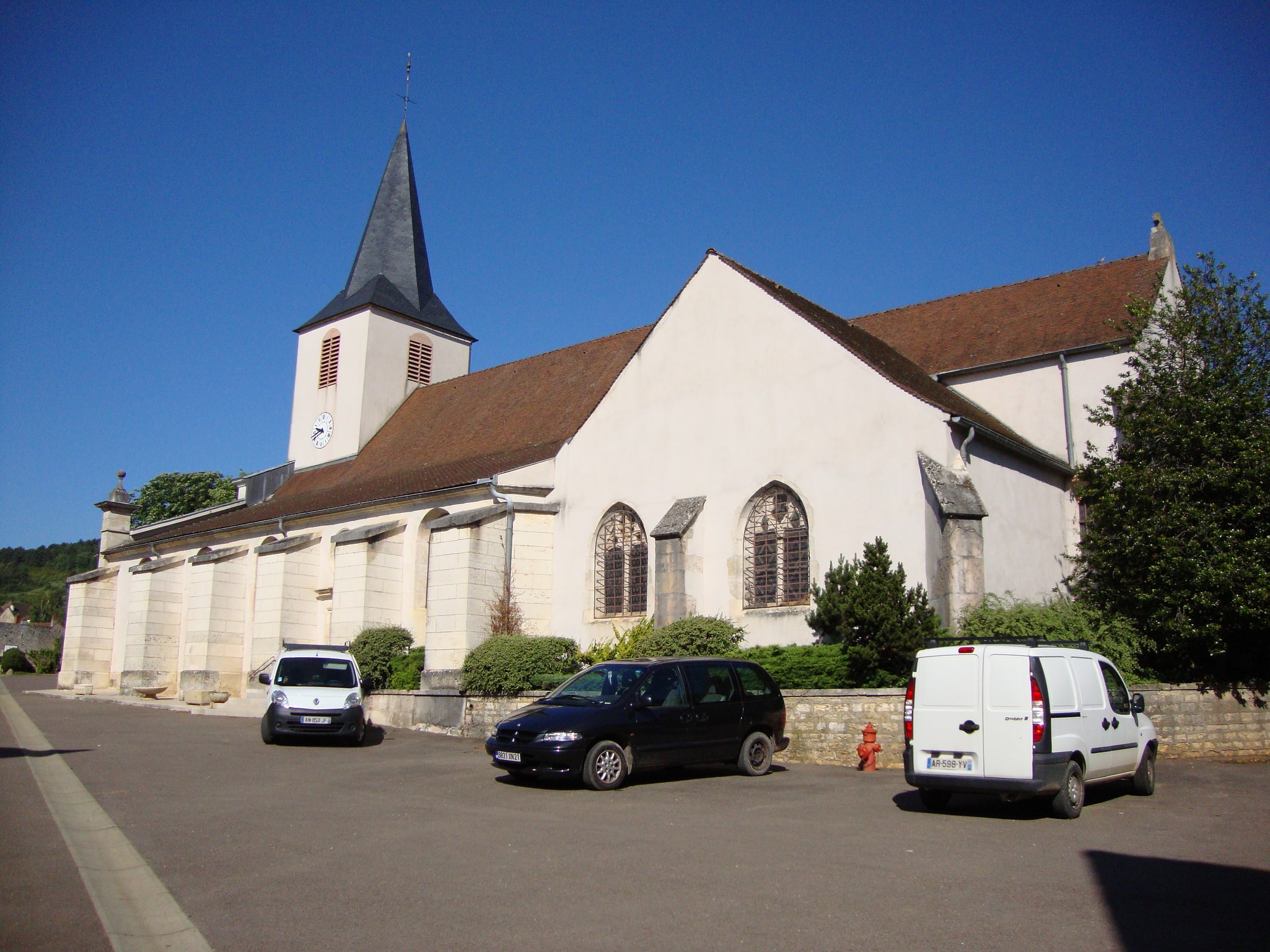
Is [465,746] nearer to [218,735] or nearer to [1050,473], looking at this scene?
[218,735]

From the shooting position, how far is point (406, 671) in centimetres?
2311

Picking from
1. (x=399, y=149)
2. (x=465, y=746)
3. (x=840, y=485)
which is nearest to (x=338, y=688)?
(x=465, y=746)

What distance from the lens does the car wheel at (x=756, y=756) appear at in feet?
43.7

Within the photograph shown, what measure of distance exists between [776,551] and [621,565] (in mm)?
4059

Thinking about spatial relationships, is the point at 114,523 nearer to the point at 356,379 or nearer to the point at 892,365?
the point at 356,379

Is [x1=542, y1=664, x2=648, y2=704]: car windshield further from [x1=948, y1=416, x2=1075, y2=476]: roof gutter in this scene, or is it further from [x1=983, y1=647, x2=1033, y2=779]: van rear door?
[x1=948, y1=416, x2=1075, y2=476]: roof gutter

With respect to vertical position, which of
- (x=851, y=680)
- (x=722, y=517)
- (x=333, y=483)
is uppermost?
(x=333, y=483)

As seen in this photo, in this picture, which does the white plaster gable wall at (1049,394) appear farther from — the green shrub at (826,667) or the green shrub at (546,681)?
the green shrub at (546,681)

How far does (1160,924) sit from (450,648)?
1707 centimetres

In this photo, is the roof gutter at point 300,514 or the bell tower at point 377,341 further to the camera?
the bell tower at point 377,341

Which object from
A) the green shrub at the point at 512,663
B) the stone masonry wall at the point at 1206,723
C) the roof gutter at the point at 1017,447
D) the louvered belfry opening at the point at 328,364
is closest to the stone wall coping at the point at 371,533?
the green shrub at the point at 512,663

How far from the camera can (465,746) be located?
1730cm

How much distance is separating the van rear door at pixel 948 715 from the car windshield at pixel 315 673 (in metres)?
10.6

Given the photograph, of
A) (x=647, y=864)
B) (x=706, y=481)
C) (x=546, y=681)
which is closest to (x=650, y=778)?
(x=546, y=681)
